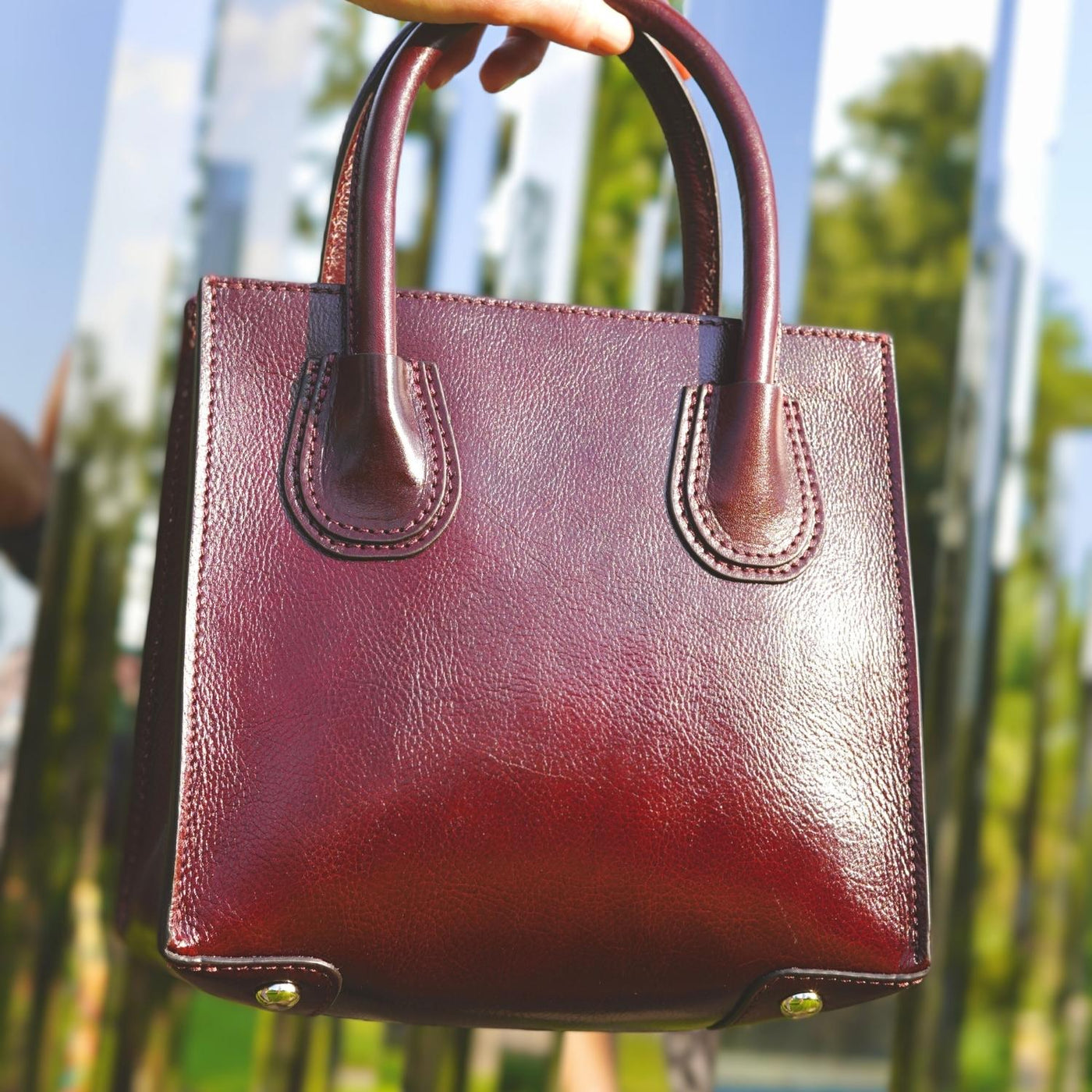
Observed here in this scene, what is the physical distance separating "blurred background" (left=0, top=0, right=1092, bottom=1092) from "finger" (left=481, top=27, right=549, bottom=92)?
1.41 ft

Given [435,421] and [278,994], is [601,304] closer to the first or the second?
[435,421]

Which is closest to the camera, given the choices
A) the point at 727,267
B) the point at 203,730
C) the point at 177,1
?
the point at 203,730

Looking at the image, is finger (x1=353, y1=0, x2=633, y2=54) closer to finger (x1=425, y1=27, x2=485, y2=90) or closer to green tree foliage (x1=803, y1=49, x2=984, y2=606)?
finger (x1=425, y1=27, x2=485, y2=90)

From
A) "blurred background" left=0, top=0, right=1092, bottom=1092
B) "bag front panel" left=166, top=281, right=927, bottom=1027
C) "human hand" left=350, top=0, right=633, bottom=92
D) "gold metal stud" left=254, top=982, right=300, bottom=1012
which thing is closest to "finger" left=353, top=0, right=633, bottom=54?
"human hand" left=350, top=0, right=633, bottom=92

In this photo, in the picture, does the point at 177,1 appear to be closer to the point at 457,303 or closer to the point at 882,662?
the point at 457,303

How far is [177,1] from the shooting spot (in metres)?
1.45

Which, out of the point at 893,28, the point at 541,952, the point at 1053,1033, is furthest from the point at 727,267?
the point at 1053,1033

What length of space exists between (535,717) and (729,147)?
0.38 meters

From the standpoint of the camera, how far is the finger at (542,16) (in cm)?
68

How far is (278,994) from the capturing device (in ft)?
2.08

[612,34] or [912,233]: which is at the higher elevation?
[912,233]

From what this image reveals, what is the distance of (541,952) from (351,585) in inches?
9.6

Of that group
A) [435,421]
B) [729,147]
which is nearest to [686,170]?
[729,147]

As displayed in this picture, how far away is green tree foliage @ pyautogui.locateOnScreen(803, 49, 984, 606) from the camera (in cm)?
132
